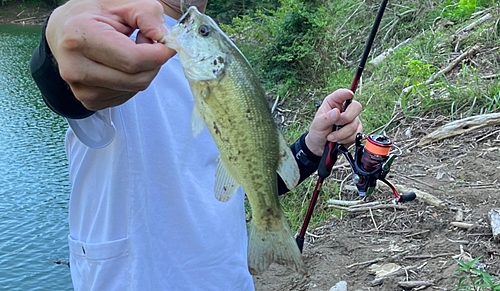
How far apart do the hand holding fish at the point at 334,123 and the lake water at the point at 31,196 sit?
4463 mm

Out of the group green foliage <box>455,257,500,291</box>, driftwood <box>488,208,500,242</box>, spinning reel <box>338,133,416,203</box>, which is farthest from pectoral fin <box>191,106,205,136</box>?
driftwood <box>488,208,500,242</box>

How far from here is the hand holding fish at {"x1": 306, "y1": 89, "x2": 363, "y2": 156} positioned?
190 centimetres

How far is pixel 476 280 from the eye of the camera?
2.68 m

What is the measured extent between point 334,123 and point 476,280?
4.54 feet

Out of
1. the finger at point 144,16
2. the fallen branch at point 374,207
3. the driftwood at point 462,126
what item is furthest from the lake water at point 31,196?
the finger at point 144,16

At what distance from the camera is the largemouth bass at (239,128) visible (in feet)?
3.90

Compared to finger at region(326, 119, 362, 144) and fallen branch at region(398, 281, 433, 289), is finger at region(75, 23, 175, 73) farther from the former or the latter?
fallen branch at region(398, 281, 433, 289)

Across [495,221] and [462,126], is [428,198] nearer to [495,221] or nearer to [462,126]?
[495,221]

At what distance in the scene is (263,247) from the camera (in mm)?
1465

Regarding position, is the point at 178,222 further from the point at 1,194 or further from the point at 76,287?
the point at 1,194

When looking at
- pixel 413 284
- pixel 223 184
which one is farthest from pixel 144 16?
pixel 413 284

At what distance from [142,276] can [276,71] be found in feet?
27.0

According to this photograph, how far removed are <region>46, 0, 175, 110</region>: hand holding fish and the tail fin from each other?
24.4 inches

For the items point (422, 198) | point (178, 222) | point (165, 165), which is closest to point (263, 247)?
point (178, 222)
